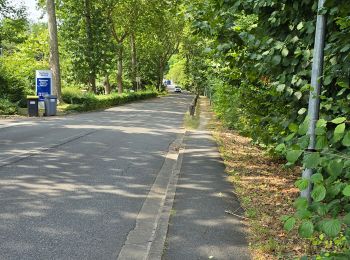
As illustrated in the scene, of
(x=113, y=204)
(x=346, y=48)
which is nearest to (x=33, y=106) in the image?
(x=113, y=204)

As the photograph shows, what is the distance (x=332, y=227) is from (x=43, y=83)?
2337 centimetres

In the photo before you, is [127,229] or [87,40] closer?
[127,229]

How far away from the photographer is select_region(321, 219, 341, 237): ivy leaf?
220 centimetres

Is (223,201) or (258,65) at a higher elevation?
(258,65)

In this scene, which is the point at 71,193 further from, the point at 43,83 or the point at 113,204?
the point at 43,83

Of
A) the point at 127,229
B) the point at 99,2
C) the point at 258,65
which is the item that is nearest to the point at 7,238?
→ the point at 127,229

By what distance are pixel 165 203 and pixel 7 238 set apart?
2.28 meters

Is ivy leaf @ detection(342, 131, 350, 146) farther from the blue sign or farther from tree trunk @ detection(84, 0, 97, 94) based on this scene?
tree trunk @ detection(84, 0, 97, 94)

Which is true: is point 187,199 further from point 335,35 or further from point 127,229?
point 335,35

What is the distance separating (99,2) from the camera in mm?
37969

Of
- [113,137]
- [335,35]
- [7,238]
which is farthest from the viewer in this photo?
[113,137]

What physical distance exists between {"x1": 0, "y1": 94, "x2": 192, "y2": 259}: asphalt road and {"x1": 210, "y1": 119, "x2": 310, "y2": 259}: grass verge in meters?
1.52

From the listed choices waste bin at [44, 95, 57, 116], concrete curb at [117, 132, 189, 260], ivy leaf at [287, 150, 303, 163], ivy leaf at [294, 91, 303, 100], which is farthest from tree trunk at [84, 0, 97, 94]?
ivy leaf at [287, 150, 303, 163]

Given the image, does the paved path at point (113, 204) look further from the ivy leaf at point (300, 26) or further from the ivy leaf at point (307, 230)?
the ivy leaf at point (300, 26)
